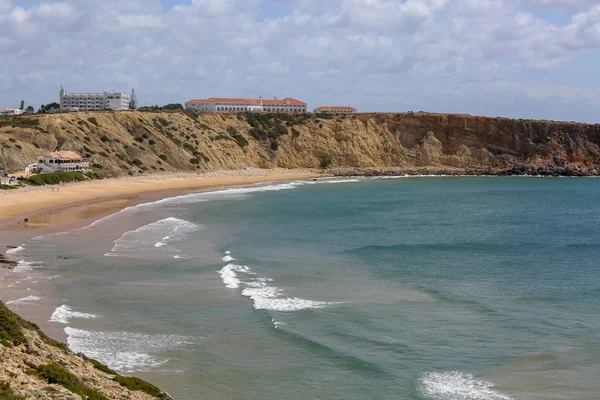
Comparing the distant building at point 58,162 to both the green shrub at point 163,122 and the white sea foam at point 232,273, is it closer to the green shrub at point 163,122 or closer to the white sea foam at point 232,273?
the green shrub at point 163,122

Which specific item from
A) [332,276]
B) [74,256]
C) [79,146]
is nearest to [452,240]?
[332,276]

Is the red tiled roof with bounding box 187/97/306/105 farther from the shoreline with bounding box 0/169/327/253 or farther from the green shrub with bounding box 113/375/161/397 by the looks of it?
the green shrub with bounding box 113/375/161/397

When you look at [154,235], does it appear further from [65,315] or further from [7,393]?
[7,393]

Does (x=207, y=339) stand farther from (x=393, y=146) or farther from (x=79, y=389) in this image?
(x=393, y=146)

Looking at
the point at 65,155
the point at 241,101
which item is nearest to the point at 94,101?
the point at 241,101

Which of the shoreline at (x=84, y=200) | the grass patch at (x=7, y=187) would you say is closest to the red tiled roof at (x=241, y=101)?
the shoreline at (x=84, y=200)

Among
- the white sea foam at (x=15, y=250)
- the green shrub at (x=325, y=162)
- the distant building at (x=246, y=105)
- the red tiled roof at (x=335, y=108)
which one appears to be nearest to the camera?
the white sea foam at (x=15, y=250)
